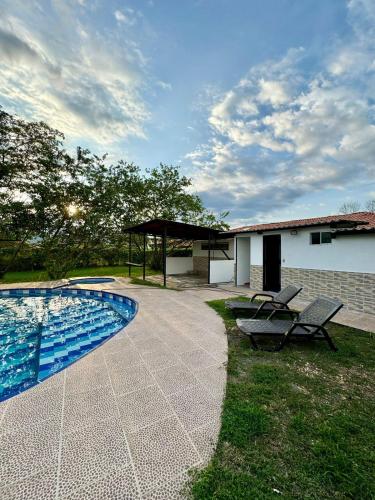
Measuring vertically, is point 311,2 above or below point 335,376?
above

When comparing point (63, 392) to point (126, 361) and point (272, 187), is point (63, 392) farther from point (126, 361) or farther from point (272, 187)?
point (272, 187)

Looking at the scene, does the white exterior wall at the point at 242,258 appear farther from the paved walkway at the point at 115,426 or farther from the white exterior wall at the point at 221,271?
the paved walkway at the point at 115,426

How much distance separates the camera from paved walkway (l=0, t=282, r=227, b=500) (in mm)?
1656

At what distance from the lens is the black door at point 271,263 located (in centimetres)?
1009

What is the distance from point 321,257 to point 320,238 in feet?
2.30

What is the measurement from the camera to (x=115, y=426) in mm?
2213

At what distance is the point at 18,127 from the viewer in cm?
1173

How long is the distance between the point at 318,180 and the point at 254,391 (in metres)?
16.0

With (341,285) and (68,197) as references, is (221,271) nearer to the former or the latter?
(341,285)

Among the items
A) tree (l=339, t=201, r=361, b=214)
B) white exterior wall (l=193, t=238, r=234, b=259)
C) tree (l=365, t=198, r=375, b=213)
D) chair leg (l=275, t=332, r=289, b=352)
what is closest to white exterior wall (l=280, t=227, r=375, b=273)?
chair leg (l=275, t=332, r=289, b=352)

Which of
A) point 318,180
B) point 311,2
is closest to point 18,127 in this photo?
point 311,2

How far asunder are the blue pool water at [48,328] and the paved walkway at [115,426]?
33.3 inches

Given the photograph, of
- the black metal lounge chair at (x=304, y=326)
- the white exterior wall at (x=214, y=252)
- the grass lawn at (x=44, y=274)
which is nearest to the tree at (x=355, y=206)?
the white exterior wall at (x=214, y=252)

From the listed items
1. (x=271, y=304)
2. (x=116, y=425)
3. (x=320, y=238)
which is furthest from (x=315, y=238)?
(x=116, y=425)
